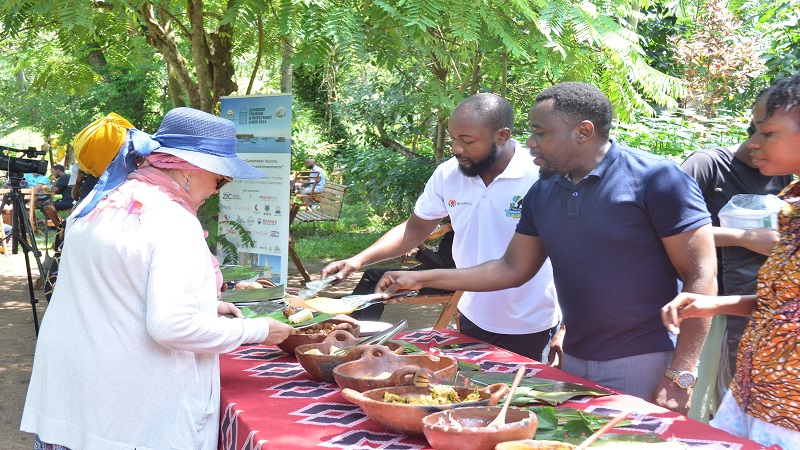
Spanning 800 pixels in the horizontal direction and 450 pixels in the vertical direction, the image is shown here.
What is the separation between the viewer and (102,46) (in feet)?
22.0

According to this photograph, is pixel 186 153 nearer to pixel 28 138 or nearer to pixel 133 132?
pixel 133 132

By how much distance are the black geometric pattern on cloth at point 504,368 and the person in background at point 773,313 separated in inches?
19.5

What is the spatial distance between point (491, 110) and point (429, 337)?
103 centimetres

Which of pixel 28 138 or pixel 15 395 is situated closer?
pixel 15 395

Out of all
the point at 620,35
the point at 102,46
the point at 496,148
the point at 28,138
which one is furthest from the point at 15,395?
the point at 28,138

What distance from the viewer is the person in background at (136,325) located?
77.8 inches

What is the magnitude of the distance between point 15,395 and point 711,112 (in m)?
7.33

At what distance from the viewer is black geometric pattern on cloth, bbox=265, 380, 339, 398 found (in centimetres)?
228

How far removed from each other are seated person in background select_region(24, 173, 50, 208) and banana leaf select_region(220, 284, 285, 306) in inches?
413

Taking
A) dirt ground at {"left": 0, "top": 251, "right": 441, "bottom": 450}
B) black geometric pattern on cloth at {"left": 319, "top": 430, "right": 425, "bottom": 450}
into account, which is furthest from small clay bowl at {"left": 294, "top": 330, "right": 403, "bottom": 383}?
dirt ground at {"left": 0, "top": 251, "right": 441, "bottom": 450}

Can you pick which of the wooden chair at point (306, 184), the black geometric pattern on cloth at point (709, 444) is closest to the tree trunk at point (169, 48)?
the black geometric pattern on cloth at point (709, 444)

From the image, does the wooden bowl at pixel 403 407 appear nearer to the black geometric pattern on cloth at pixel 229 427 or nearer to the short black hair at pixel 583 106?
the black geometric pattern on cloth at pixel 229 427

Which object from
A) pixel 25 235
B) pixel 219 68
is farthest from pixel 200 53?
pixel 25 235

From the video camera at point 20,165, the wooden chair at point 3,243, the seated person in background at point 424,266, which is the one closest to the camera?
the seated person in background at point 424,266
